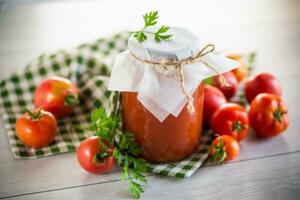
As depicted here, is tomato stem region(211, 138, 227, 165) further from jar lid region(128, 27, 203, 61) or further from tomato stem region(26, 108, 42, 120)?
tomato stem region(26, 108, 42, 120)

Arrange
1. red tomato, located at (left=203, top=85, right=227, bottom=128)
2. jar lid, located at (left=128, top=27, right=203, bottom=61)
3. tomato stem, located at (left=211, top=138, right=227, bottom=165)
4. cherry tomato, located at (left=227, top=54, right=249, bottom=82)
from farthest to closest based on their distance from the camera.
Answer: cherry tomato, located at (left=227, top=54, right=249, bottom=82) → red tomato, located at (left=203, top=85, right=227, bottom=128) → tomato stem, located at (left=211, top=138, right=227, bottom=165) → jar lid, located at (left=128, top=27, right=203, bottom=61)

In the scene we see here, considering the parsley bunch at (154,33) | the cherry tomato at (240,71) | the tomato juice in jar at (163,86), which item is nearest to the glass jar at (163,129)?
the tomato juice in jar at (163,86)

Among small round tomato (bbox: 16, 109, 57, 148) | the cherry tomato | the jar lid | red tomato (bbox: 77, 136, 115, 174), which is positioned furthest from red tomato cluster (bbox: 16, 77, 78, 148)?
the cherry tomato

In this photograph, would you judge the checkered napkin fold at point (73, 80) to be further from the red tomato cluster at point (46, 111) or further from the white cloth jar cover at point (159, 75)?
the white cloth jar cover at point (159, 75)

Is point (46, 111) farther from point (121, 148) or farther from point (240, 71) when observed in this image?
point (240, 71)

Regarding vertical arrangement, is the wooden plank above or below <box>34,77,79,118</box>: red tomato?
below

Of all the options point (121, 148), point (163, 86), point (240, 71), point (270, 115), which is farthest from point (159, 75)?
point (240, 71)
